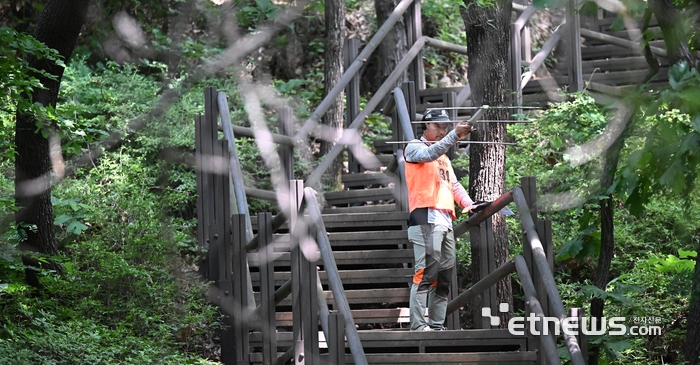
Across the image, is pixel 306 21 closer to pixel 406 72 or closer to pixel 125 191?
pixel 406 72

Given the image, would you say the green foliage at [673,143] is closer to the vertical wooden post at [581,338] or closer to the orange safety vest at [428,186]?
the vertical wooden post at [581,338]

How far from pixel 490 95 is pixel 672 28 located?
3.49m

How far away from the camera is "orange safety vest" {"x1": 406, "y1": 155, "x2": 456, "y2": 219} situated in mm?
7555

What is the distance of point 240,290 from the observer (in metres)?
8.41

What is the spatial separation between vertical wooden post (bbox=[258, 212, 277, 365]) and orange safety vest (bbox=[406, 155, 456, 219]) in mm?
1268

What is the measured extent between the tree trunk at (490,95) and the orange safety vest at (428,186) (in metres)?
1.00

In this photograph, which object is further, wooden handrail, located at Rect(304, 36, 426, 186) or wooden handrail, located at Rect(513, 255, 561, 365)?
wooden handrail, located at Rect(304, 36, 426, 186)

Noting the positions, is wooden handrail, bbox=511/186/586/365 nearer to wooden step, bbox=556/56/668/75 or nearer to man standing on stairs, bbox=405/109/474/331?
man standing on stairs, bbox=405/109/474/331

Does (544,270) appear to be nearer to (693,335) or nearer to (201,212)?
(693,335)

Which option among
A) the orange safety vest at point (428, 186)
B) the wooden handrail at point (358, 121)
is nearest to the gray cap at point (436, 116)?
the orange safety vest at point (428, 186)

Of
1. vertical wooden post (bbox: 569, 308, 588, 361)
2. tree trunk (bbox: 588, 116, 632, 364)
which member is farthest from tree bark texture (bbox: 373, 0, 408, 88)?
vertical wooden post (bbox: 569, 308, 588, 361)

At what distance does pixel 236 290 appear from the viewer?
8422 mm

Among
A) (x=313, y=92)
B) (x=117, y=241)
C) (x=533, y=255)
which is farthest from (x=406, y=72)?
(x=533, y=255)

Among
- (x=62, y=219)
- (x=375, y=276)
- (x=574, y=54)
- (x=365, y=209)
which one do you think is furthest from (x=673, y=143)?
(x=574, y=54)
